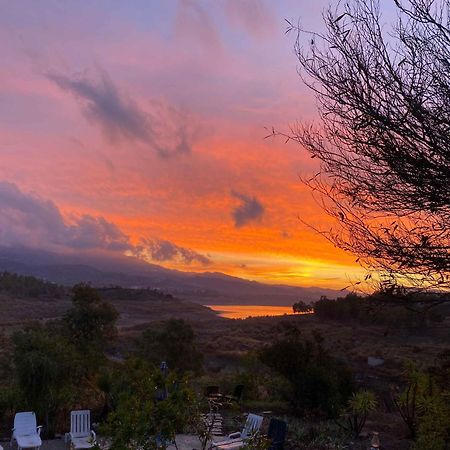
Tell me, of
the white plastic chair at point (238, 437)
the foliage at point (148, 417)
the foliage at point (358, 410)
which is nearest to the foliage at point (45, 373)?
the white plastic chair at point (238, 437)

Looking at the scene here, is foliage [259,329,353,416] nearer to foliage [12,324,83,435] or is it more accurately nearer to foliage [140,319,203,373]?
foliage [12,324,83,435]

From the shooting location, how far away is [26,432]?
9883mm

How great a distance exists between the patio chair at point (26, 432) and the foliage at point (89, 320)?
8209 mm

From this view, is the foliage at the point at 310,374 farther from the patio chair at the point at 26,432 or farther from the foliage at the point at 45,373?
the patio chair at the point at 26,432

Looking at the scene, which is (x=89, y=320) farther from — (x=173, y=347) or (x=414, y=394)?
(x=414, y=394)

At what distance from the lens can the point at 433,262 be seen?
523 cm

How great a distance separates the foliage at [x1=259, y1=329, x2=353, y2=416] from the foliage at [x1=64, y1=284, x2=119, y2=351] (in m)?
6.47

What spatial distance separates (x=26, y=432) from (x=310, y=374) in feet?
21.1

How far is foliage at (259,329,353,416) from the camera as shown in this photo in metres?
12.8

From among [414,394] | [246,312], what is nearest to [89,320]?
[414,394]

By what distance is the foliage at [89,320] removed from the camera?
61.8 ft

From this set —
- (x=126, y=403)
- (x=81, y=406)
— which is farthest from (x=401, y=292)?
(x=81, y=406)

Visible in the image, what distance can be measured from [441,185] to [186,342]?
1729 cm

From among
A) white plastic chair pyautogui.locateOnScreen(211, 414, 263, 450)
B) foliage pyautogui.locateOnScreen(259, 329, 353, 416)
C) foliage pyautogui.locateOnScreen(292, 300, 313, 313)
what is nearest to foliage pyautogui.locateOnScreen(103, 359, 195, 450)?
white plastic chair pyautogui.locateOnScreen(211, 414, 263, 450)
